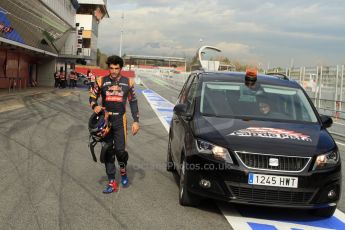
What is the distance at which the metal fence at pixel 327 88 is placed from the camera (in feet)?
64.8

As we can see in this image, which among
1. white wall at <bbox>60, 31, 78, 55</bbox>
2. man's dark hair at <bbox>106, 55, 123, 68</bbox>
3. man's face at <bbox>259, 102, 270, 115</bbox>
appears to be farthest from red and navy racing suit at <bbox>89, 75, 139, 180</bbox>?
white wall at <bbox>60, 31, 78, 55</bbox>

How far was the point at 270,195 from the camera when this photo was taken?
520 centimetres

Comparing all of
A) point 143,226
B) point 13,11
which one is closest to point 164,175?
point 143,226

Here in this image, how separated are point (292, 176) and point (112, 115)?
2458 mm

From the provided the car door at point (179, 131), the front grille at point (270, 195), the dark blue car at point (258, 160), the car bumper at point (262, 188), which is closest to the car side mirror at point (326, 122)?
the dark blue car at point (258, 160)

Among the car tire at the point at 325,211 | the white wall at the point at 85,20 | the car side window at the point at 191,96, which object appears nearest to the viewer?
the car tire at the point at 325,211

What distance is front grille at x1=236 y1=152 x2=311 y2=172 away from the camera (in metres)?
5.16

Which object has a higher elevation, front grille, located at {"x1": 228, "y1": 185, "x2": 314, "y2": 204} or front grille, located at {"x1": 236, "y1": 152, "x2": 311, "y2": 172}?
front grille, located at {"x1": 236, "y1": 152, "x2": 311, "y2": 172}

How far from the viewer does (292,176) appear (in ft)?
16.8

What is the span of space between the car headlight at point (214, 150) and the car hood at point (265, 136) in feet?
0.18

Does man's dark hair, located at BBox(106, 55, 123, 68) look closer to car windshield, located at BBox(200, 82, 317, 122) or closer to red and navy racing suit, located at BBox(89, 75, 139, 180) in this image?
red and navy racing suit, located at BBox(89, 75, 139, 180)

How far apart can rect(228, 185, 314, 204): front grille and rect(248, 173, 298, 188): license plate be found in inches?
2.6

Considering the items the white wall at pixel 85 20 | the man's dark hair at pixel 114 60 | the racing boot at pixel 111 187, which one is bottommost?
the racing boot at pixel 111 187

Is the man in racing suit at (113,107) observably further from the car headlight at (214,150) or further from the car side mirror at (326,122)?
the car side mirror at (326,122)
